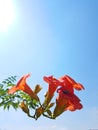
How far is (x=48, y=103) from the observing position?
3326 mm

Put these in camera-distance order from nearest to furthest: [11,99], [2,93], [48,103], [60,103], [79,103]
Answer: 1. [79,103]
2. [60,103]
3. [48,103]
4. [2,93]
5. [11,99]

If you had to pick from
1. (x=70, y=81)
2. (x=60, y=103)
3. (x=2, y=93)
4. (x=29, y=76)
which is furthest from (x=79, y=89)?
(x=2, y=93)

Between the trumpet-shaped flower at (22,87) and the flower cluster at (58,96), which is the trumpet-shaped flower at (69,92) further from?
the trumpet-shaped flower at (22,87)

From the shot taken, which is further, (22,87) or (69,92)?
(22,87)

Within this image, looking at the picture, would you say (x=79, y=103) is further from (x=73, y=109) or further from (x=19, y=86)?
(x=19, y=86)

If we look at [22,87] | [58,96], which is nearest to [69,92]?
[58,96]

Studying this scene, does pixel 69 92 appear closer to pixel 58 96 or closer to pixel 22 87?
pixel 58 96

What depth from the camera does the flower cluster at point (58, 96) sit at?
2762mm

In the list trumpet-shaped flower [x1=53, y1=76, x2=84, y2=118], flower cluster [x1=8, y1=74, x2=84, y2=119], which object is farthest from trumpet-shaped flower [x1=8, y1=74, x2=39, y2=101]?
trumpet-shaped flower [x1=53, y1=76, x2=84, y2=118]

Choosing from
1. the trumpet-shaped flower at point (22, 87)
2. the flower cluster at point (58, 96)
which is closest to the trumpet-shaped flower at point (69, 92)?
the flower cluster at point (58, 96)

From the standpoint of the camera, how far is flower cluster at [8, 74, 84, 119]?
276 cm

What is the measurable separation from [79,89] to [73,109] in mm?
231

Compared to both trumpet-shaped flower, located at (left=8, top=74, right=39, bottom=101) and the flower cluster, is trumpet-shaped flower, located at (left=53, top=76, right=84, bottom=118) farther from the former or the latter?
trumpet-shaped flower, located at (left=8, top=74, right=39, bottom=101)

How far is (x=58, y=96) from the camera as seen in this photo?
9.84 ft
